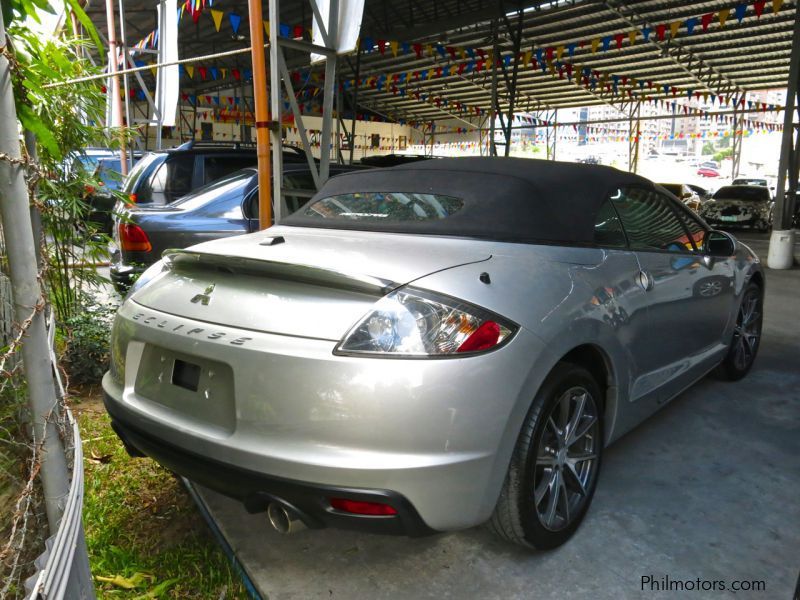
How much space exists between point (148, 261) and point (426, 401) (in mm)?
4135

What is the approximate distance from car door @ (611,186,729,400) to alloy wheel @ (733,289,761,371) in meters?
0.60

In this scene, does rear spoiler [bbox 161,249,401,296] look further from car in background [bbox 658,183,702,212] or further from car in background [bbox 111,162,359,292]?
car in background [bbox 658,183,702,212]

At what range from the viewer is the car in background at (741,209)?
698 inches

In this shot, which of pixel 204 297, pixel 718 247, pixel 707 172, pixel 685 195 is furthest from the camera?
pixel 707 172

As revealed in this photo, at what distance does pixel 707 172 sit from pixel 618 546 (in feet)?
189

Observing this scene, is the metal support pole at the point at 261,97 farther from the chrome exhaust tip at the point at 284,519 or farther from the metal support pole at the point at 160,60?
the metal support pole at the point at 160,60

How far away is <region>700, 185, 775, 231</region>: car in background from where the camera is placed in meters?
17.7

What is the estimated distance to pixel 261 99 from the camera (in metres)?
4.24

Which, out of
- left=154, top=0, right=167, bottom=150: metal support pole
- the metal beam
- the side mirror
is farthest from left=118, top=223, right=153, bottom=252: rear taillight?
the metal beam

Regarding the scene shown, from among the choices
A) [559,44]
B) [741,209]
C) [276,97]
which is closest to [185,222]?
[276,97]

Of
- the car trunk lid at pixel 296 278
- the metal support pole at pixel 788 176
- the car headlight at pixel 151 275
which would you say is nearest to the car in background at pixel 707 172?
the metal support pole at pixel 788 176

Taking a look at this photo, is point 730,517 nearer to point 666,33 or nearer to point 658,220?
point 658,220

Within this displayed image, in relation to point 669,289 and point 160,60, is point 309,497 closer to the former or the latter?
point 669,289

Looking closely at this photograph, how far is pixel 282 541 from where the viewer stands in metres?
2.52
